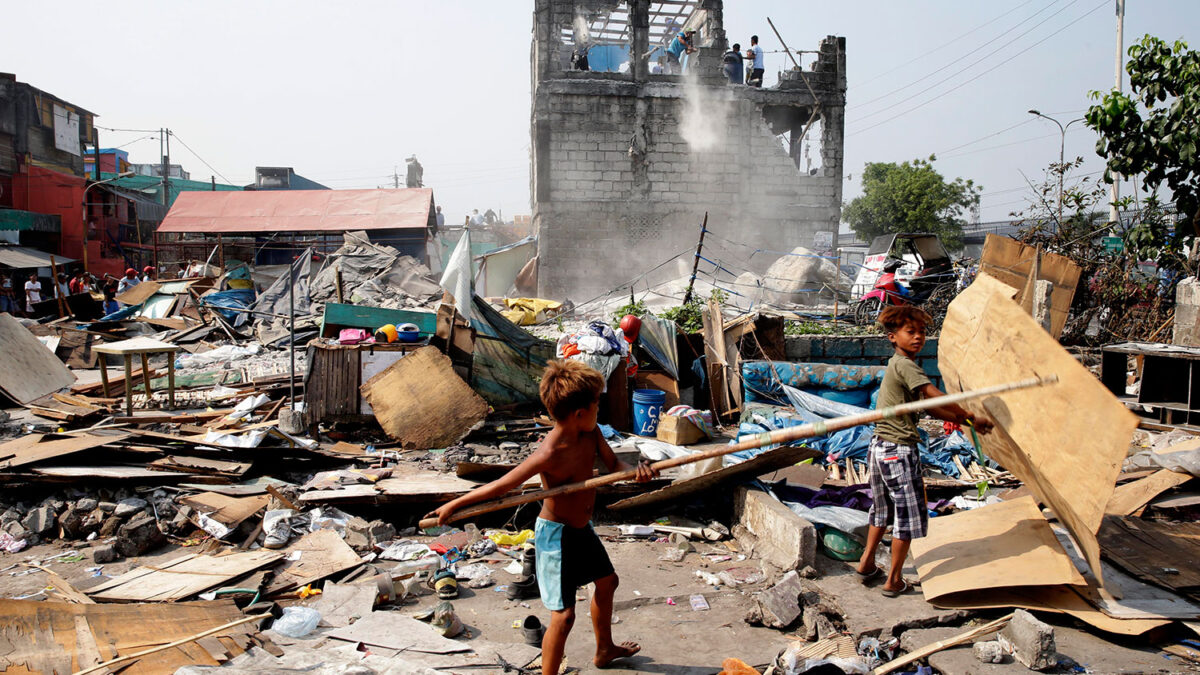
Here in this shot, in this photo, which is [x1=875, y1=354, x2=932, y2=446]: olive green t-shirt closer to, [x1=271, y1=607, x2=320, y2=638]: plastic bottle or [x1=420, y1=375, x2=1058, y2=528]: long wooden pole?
[x1=420, y1=375, x2=1058, y2=528]: long wooden pole

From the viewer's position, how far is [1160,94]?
809cm

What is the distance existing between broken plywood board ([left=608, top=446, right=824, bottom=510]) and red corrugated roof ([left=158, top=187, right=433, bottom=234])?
17.7m

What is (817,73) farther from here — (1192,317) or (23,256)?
(23,256)

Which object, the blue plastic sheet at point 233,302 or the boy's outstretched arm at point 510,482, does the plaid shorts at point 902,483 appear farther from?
the blue plastic sheet at point 233,302

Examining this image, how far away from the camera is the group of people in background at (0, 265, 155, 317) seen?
1794 centimetres

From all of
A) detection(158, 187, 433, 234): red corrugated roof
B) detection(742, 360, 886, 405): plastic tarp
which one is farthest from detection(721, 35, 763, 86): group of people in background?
detection(742, 360, 886, 405): plastic tarp

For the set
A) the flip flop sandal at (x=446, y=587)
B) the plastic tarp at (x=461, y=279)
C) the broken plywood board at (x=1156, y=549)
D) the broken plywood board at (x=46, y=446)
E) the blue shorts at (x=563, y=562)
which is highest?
the plastic tarp at (x=461, y=279)

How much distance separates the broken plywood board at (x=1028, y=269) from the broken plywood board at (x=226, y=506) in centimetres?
939

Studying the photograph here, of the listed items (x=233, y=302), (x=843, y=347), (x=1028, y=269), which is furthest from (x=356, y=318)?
(x=1028, y=269)

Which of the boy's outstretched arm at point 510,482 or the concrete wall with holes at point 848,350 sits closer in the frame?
the boy's outstretched arm at point 510,482

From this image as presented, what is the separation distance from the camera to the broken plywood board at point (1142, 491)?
4859 millimetres

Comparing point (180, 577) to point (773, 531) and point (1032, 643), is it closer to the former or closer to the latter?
point (773, 531)

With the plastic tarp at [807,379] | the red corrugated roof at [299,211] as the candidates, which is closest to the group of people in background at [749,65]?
the red corrugated roof at [299,211]

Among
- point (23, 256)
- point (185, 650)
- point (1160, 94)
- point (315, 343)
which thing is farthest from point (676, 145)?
point (23, 256)
